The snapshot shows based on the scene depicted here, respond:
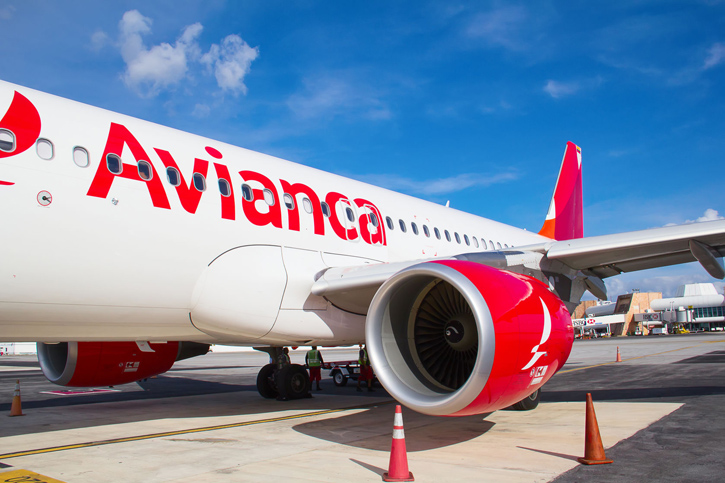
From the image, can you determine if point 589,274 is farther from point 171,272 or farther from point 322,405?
point 171,272

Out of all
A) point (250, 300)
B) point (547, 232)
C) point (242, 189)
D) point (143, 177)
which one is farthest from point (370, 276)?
point (547, 232)

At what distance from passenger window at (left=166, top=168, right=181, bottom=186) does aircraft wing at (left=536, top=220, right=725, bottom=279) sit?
485 centimetres

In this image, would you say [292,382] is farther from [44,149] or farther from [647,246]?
[647,246]

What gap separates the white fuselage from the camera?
544cm

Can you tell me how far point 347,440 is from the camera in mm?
6449

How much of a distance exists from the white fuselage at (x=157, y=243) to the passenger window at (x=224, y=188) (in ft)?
0.19

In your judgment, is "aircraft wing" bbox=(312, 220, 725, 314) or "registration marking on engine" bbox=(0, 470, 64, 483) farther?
"aircraft wing" bbox=(312, 220, 725, 314)

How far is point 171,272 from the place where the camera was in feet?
20.9

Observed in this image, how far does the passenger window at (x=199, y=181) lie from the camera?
6840mm

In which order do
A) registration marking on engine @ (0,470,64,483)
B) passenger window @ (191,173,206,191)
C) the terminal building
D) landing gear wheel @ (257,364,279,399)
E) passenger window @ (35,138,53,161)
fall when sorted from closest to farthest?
1. registration marking on engine @ (0,470,64,483)
2. passenger window @ (35,138,53,161)
3. passenger window @ (191,173,206,191)
4. landing gear wheel @ (257,364,279,399)
5. the terminal building

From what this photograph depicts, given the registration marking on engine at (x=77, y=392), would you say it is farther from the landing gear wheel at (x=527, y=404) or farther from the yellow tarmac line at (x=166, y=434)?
the landing gear wheel at (x=527, y=404)

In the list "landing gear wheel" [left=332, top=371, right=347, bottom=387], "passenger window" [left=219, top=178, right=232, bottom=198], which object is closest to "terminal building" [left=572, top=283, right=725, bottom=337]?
"landing gear wheel" [left=332, top=371, right=347, bottom=387]

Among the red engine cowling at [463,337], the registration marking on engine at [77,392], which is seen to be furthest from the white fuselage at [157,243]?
the registration marking on engine at [77,392]

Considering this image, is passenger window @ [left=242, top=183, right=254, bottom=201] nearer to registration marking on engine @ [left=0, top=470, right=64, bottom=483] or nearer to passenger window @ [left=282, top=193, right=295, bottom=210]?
passenger window @ [left=282, top=193, right=295, bottom=210]
